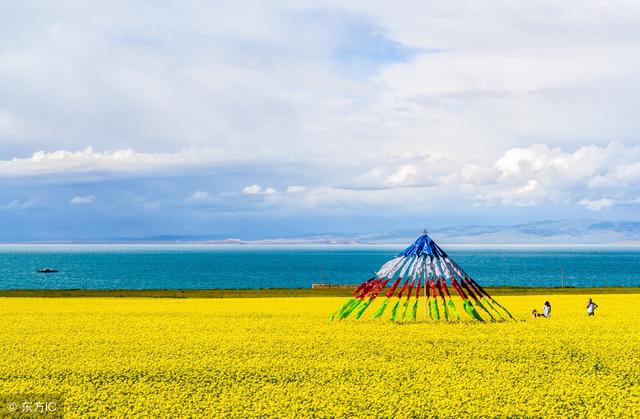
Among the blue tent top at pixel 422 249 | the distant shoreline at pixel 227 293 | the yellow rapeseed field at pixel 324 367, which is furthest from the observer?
the distant shoreline at pixel 227 293

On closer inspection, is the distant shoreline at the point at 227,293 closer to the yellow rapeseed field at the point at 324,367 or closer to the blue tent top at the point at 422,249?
Result: the yellow rapeseed field at the point at 324,367

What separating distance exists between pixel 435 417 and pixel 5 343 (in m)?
22.7

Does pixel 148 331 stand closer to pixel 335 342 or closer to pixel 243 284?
pixel 335 342

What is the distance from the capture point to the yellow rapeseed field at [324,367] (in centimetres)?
2061

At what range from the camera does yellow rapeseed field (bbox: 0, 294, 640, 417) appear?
20.6 meters

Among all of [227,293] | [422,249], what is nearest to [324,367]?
[422,249]

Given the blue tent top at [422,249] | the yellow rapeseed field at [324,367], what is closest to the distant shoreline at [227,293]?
the yellow rapeseed field at [324,367]

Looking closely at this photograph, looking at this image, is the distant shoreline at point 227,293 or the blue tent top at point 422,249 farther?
the distant shoreline at point 227,293

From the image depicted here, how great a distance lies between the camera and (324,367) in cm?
2597

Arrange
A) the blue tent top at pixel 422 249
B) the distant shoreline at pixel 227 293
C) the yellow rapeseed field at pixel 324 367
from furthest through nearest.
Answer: the distant shoreline at pixel 227 293 → the blue tent top at pixel 422 249 → the yellow rapeseed field at pixel 324 367

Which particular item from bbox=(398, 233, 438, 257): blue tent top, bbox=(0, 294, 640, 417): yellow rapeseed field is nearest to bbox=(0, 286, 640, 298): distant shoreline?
bbox=(0, 294, 640, 417): yellow rapeseed field

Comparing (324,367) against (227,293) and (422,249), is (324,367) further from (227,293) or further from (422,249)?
(227,293)

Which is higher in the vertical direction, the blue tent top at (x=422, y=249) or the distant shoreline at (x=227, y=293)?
the blue tent top at (x=422, y=249)

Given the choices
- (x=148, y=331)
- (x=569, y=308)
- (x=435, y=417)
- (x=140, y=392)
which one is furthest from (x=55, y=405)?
(x=569, y=308)
